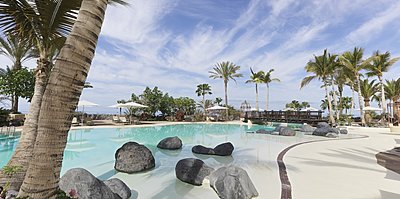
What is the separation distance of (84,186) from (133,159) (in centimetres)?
295

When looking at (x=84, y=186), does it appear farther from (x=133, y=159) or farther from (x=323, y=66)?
(x=323, y=66)

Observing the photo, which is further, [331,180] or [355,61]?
[355,61]

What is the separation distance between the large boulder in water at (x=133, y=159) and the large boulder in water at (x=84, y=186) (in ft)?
8.01

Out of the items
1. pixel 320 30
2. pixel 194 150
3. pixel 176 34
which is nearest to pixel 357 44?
pixel 320 30

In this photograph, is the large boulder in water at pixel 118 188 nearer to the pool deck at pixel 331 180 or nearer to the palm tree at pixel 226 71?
the pool deck at pixel 331 180

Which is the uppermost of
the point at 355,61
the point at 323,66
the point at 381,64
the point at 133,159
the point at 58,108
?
the point at 355,61

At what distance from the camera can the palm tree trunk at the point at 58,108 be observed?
62.9 inches

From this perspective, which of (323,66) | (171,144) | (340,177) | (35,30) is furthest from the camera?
(323,66)

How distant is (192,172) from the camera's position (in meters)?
5.51

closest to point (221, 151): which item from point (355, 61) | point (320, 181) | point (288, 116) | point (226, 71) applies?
point (320, 181)

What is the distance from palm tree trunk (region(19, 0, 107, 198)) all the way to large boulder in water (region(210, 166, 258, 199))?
132 inches

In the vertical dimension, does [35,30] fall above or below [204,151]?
above

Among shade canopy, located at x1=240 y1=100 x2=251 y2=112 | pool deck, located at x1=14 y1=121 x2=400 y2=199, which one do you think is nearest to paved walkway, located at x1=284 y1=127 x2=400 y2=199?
pool deck, located at x1=14 y1=121 x2=400 y2=199

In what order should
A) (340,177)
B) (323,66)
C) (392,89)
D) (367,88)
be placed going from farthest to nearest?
(392,89), (367,88), (323,66), (340,177)
